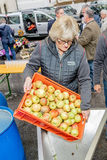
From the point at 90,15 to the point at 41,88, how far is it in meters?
2.31

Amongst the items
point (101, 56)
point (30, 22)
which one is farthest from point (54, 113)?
point (30, 22)

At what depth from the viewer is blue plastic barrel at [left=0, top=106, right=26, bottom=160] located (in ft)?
5.77

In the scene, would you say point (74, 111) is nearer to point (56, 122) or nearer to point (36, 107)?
point (56, 122)

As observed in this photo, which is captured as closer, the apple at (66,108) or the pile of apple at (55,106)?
the pile of apple at (55,106)

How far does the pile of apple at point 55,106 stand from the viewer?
1.68 metres

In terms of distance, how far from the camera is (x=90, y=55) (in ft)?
11.7

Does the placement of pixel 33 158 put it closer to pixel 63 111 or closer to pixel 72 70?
pixel 63 111

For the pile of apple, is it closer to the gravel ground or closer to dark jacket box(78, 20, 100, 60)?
the gravel ground

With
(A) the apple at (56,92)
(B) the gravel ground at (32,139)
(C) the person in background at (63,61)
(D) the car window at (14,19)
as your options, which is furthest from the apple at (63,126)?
(D) the car window at (14,19)

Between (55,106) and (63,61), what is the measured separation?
0.50m

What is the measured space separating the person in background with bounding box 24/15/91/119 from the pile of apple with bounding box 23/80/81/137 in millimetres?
114

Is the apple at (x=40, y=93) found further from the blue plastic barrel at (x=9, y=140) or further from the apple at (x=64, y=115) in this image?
the blue plastic barrel at (x=9, y=140)

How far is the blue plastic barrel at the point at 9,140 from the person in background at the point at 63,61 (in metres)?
0.45

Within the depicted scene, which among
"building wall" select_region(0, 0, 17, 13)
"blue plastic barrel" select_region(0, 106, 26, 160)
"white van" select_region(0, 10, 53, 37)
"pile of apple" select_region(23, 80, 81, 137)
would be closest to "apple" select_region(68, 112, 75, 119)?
"pile of apple" select_region(23, 80, 81, 137)
